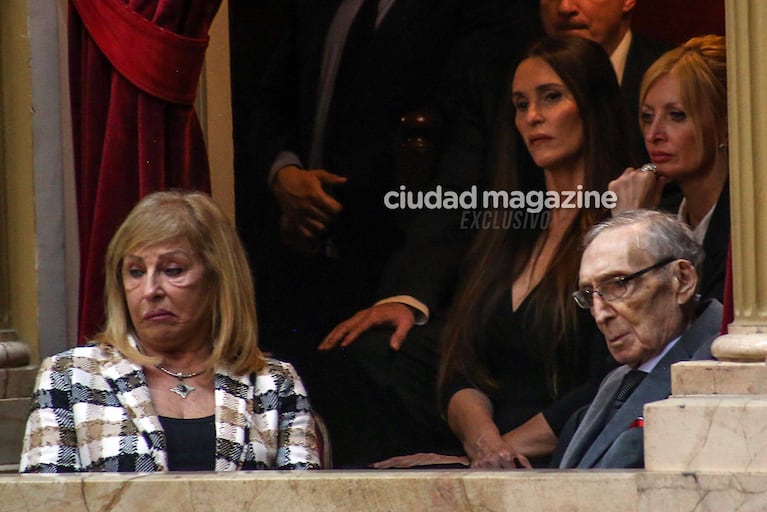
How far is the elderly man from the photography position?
438 centimetres

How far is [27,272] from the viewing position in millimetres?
5402

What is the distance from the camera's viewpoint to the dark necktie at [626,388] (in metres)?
4.48

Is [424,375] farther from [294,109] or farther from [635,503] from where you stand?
[635,503]

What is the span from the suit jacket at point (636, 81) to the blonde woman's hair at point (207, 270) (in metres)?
1.50

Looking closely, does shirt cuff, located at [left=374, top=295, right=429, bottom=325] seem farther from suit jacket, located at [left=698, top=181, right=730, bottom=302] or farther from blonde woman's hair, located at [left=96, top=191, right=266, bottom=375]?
blonde woman's hair, located at [left=96, top=191, right=266, bottom=375]

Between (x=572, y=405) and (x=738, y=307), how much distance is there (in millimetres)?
1378

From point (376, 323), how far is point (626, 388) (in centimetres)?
139

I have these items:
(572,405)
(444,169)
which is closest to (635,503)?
(572,405)

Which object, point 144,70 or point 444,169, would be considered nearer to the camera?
point 144,70

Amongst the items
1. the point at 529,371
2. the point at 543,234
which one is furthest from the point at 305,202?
the point at 529,371

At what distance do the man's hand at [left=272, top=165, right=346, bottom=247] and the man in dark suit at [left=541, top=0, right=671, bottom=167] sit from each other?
97 centimetres

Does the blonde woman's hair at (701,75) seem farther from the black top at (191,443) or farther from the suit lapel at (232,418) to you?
the black top at (191,443)

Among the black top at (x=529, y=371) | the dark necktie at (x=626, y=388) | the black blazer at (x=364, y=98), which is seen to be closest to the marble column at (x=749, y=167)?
the dark necktie at (x=626, y=388)

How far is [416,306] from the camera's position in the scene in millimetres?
5688
